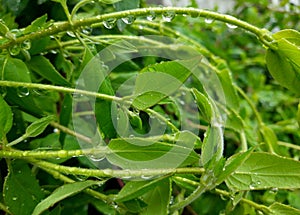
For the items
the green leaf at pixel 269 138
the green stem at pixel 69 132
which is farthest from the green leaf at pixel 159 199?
the green leaf at pixel 269 138

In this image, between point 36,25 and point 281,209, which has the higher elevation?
point 36,25

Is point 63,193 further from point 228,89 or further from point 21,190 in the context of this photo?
point 228,89

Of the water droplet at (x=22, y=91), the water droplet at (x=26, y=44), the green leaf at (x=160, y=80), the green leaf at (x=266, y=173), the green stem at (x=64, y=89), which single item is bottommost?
the green leaf at (x=266, y=173)

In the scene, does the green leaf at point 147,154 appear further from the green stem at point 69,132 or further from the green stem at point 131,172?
the green stem at point 69,132

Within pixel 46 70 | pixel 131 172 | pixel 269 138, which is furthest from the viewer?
pixel 269 138

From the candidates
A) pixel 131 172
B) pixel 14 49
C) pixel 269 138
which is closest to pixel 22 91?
pixel 14 49

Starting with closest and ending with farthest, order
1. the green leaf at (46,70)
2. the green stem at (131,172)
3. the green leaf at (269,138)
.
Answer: the green stem at (131,172) → the green leaf at (46,70) → the green leaf at (269,138)
